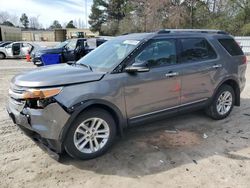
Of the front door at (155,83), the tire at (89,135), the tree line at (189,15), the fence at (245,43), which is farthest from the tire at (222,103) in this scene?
the tree line at (189,15)

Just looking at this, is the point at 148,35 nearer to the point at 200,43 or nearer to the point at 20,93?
the point at 200,43

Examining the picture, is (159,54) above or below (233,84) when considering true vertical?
above

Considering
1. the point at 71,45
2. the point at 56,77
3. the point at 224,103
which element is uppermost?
the point at 71,45

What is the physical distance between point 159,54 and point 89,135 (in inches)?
70.7

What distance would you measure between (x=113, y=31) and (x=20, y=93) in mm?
57543

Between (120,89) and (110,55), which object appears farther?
(110,55)

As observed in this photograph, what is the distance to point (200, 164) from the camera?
12.6 feet

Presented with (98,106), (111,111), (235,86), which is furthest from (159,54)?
(235,86)

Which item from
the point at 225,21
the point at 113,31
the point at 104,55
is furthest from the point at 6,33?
the point at 104,55

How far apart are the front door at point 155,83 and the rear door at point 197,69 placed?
0.21 meters

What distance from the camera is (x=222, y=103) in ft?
18.9

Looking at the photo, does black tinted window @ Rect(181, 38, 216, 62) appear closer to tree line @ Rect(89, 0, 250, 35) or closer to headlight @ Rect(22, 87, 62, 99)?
headlight @ Rect(22, 87, 62, 99)

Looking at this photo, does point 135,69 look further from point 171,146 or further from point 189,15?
point 189,15

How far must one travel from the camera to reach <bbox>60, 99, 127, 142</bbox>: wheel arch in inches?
143
